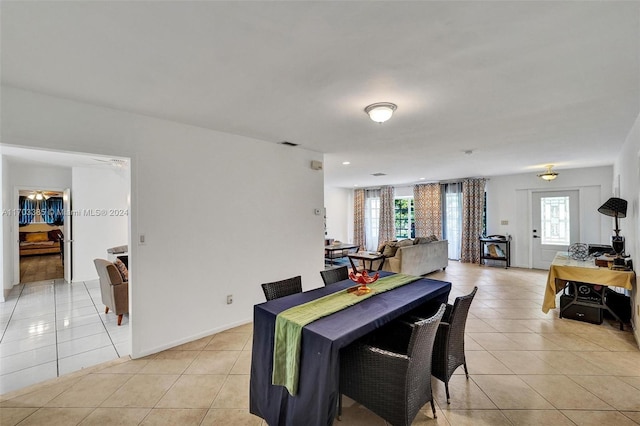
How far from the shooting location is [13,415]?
78.2 inches

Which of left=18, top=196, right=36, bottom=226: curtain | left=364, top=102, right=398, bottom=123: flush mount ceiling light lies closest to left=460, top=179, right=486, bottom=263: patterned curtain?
left=364, top=102, right=398, bottom=123: flush mount ceiling light

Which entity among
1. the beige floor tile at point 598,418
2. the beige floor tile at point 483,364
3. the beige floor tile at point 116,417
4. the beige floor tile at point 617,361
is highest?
the beige floor tile at point 617,361

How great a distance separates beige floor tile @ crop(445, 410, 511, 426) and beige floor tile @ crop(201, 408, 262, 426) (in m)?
1.36

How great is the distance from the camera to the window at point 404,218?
947 cm

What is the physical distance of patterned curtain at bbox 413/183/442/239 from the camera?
27.3ft

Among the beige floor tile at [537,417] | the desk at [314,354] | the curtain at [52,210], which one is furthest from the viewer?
the curtain at [52,210]

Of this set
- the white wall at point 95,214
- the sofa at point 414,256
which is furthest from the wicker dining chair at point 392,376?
the white wall at point 95,214

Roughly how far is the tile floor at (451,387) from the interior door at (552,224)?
394 centimetres

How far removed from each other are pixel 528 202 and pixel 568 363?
17.9ft

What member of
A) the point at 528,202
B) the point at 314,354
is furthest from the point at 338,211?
the point at 314,354

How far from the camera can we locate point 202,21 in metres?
1.44

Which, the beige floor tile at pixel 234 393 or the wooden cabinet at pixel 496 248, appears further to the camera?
the wooden cabinet at pixel 496 248

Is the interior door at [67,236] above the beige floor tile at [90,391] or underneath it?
Result: above

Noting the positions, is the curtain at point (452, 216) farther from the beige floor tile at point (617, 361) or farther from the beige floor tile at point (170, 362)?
the beige floor tile at point (170, 362)
